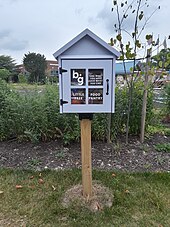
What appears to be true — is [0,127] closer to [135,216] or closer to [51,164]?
[51,164]

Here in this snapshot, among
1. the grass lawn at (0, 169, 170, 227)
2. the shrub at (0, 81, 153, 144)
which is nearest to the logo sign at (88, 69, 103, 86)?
the grass lawn at (0, 169, 170, 227)

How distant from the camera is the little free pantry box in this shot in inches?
76.2

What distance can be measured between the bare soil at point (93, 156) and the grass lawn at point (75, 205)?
169 mm

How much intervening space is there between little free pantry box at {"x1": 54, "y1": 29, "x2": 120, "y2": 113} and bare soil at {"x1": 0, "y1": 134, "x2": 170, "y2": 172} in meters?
1.24

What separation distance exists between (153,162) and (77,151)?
3.57 ft

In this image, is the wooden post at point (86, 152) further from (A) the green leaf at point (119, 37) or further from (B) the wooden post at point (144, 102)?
(B) the wooden post at point (144, 102)

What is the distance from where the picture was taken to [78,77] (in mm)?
1960

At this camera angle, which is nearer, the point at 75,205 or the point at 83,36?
the point at 83,36

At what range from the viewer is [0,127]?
3676 millimetres

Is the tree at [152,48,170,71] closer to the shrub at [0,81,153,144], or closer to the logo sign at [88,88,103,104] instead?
the shrub at [0,81,153,144]

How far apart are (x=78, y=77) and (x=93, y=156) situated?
1534mm

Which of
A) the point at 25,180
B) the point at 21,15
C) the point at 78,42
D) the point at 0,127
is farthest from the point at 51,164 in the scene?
the point at 21,15

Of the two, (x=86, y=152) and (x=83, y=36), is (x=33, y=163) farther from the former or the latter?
(x=83, y=36)

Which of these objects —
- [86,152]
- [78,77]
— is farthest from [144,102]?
[78,77]
